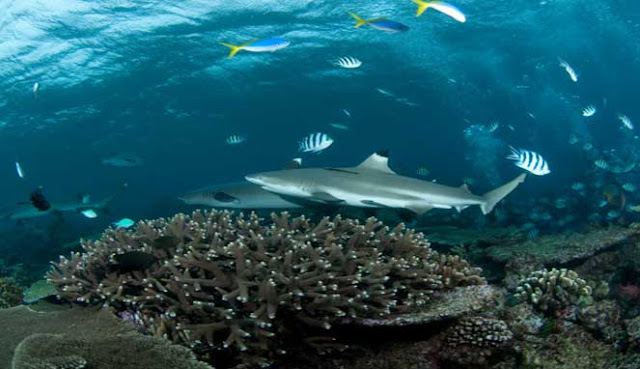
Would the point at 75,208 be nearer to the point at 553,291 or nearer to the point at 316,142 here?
the point at 316,142

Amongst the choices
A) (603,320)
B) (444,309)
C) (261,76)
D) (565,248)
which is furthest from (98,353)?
(261,76)

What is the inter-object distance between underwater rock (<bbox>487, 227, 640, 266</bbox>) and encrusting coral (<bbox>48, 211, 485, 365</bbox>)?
349cm

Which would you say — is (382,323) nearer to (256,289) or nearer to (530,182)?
(256,289)

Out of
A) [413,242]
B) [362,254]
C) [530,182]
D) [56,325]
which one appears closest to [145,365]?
[56,325]

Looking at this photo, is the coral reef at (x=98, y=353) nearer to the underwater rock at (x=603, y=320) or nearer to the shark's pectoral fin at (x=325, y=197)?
the shark's pectoral fin at (x=325, y=197)

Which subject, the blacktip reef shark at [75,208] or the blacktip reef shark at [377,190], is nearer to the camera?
the blacktip reef shark at [377,190]

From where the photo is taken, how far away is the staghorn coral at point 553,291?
19.8 feet

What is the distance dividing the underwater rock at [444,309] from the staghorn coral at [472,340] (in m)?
0.18

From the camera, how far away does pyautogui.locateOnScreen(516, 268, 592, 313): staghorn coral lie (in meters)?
6.03

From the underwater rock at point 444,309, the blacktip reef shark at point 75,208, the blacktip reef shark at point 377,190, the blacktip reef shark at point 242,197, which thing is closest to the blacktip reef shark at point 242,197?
the blacktip reef shark at point 242,197

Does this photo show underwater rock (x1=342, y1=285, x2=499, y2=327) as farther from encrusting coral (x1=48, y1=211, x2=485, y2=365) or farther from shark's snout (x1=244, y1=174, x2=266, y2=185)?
shark's snout (x1=244, y1=174, x2=266, y2=185)

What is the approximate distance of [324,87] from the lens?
4316 cm

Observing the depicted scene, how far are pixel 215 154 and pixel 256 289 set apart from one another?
86.6 m

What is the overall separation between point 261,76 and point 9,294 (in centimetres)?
3208
